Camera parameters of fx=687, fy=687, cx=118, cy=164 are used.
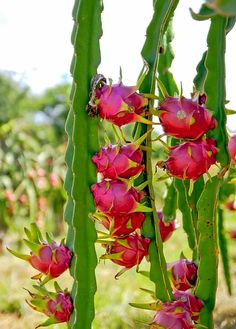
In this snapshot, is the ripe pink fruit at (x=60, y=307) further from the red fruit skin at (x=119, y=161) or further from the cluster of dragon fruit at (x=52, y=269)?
the red fruit skin at (x=119, y=161)

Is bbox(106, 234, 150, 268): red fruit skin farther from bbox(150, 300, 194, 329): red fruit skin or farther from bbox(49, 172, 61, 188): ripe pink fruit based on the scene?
bbox(49, 172, 61, 188): ripe pink fruit

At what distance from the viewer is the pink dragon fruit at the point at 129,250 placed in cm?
78

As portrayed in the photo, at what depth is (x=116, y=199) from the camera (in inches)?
29.0

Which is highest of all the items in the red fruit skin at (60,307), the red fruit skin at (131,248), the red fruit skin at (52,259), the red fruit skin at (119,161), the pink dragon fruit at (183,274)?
the red fruit skin at (119,161)

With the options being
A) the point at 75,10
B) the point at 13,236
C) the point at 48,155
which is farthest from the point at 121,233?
the point at 13,236

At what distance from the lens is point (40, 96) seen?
863cm

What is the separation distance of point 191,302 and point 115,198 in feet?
0.55

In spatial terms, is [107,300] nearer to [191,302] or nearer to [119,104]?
[191,302]

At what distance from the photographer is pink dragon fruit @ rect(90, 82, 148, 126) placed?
0.73m

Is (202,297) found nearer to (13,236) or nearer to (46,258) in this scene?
(46,258)

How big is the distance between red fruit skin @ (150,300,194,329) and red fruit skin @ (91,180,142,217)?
120 mm

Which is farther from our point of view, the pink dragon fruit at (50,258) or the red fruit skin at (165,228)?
the red fruit skin at (165,228)

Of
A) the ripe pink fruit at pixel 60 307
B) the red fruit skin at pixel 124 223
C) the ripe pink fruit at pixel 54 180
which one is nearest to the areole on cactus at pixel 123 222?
the red fruit skin at pixel 124 223

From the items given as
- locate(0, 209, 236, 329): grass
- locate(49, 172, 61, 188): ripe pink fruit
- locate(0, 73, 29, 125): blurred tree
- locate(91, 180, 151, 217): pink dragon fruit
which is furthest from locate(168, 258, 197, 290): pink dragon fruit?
locate(0, 73, 29, 125): blurred tree
